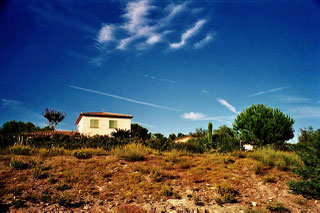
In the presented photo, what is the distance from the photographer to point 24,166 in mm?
7953

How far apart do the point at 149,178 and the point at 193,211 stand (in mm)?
2670

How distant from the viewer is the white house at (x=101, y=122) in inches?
1280

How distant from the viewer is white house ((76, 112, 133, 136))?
1280 inches

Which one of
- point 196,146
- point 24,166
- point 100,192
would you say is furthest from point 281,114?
point 24,166

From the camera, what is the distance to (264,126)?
2417 cm

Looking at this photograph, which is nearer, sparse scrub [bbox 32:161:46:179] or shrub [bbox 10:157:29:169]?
sparse scrub [bbox 32:161:46:179]

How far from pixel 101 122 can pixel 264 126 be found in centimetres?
2520

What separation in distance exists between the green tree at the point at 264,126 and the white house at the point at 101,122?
19.9m

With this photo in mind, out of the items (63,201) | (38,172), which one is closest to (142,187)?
(63,201)

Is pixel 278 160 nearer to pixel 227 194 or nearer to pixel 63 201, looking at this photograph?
pixel 227 194

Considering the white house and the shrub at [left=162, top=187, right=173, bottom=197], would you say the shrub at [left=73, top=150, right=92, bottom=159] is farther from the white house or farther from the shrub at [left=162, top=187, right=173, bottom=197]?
the white house

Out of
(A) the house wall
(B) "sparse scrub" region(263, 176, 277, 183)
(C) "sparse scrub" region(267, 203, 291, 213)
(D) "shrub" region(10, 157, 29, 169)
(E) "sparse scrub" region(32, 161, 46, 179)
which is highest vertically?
(A) the house wall

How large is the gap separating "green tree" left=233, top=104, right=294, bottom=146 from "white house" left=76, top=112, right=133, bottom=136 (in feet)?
65.2

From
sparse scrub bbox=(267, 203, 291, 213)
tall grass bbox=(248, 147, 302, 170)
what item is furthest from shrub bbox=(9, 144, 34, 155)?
tall grass bbox=(248, 147, 302, 170)
